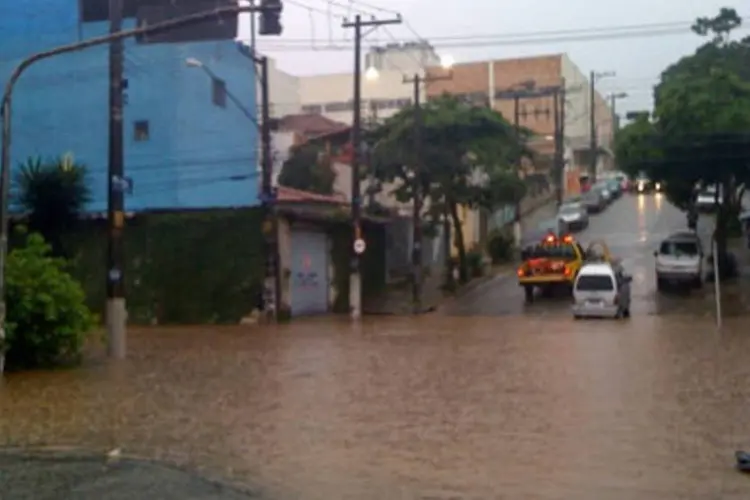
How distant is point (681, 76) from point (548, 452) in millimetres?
40757

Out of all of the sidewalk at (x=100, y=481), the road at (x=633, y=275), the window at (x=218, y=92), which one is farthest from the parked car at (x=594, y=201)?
the sidewalk at (x=100, y=481)

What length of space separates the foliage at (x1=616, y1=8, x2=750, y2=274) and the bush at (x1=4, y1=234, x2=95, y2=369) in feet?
99.3

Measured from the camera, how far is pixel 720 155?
162 feet

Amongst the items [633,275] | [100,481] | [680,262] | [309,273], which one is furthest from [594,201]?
[100,481]

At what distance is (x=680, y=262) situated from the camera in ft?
165

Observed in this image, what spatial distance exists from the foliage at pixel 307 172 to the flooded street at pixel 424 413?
98.4 ft

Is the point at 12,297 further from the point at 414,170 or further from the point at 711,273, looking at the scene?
the point at 711,273

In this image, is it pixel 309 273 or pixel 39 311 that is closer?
pixel 39 311

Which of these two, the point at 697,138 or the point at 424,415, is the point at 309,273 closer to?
the point at 697,138

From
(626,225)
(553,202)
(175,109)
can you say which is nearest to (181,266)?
(175,109)

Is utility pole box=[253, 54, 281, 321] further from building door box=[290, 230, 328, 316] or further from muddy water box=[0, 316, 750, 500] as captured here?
muddy water box=[0, 316, 750, 500]

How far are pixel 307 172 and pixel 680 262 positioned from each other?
20423 mm

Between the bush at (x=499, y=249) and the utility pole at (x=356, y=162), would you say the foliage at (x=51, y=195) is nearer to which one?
the utility pole at (x=356, y=162)

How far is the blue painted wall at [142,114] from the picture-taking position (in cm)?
4669
